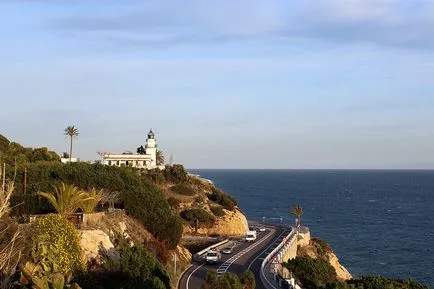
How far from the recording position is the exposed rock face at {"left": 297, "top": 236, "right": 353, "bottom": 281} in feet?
177

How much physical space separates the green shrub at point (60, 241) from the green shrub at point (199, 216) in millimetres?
33966

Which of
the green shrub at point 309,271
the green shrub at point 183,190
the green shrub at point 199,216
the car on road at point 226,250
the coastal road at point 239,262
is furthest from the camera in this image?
the green shrub at point 183,190

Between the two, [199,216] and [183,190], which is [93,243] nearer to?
[199,216]

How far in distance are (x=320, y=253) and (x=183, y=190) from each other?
20.3 m

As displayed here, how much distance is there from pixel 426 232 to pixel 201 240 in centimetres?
5088

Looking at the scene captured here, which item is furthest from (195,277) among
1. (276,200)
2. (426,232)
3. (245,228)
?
(276,200)

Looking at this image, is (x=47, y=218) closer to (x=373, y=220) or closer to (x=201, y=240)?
(x=201, y=240)

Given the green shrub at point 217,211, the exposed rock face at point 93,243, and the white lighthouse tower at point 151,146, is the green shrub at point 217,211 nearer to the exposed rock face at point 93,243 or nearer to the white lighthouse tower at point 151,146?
the white lighthouse tower at point 151,146

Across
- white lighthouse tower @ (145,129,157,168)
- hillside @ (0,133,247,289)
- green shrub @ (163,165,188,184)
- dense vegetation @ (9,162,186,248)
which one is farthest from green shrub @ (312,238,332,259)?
white lighthouse tower @ (145,129,157,168)

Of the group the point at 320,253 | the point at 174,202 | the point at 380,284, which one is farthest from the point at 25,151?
the point at 380,284

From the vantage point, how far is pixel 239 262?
40.3m

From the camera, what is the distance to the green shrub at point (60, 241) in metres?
25.8

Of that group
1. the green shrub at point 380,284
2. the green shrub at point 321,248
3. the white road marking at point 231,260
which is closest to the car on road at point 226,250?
the white road marking at point 231,260

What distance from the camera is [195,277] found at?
34.8m
